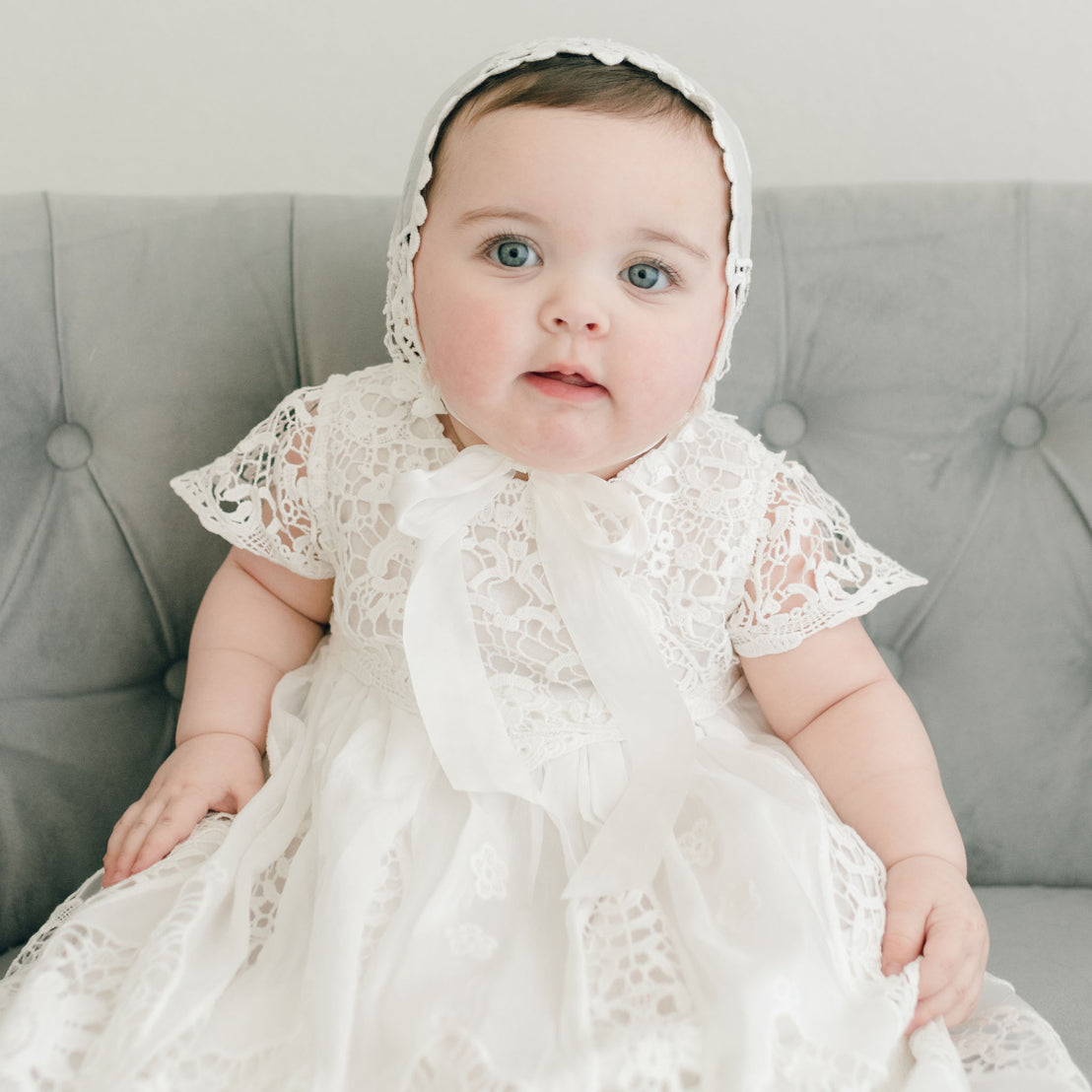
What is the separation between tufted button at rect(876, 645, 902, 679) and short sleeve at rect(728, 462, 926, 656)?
0.59 ft

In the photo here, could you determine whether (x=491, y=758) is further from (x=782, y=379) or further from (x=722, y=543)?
(x=782, y=379)

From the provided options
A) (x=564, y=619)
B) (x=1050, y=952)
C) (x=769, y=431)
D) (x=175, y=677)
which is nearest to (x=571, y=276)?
(x=564, y=619)

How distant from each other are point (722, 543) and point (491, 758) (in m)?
0.27

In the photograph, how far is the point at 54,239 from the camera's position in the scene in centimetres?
103

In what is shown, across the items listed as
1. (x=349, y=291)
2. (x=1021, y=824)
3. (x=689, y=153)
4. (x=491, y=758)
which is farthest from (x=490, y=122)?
(x=1021, y=824)

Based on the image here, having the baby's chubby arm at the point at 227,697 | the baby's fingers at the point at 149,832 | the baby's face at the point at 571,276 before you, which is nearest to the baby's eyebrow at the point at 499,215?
the baby's face at the point at 571,276

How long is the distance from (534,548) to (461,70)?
26.9 inches

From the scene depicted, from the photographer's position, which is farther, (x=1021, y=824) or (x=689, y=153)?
(x=1021, y=824)

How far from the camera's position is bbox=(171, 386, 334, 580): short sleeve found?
3.13ft

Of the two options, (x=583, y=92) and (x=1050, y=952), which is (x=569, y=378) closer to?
(x=583, y=92)

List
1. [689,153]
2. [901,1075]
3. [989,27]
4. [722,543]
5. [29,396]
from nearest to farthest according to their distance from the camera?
[901,1075] < [689,153] < [722,543] < [29,396] < [989,27]

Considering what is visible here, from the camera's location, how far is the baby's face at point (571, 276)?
77 cm

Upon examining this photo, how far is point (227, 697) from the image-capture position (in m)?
0.96

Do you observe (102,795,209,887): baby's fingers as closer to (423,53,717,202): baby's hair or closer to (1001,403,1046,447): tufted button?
(423,53,717,202): baby's hair
